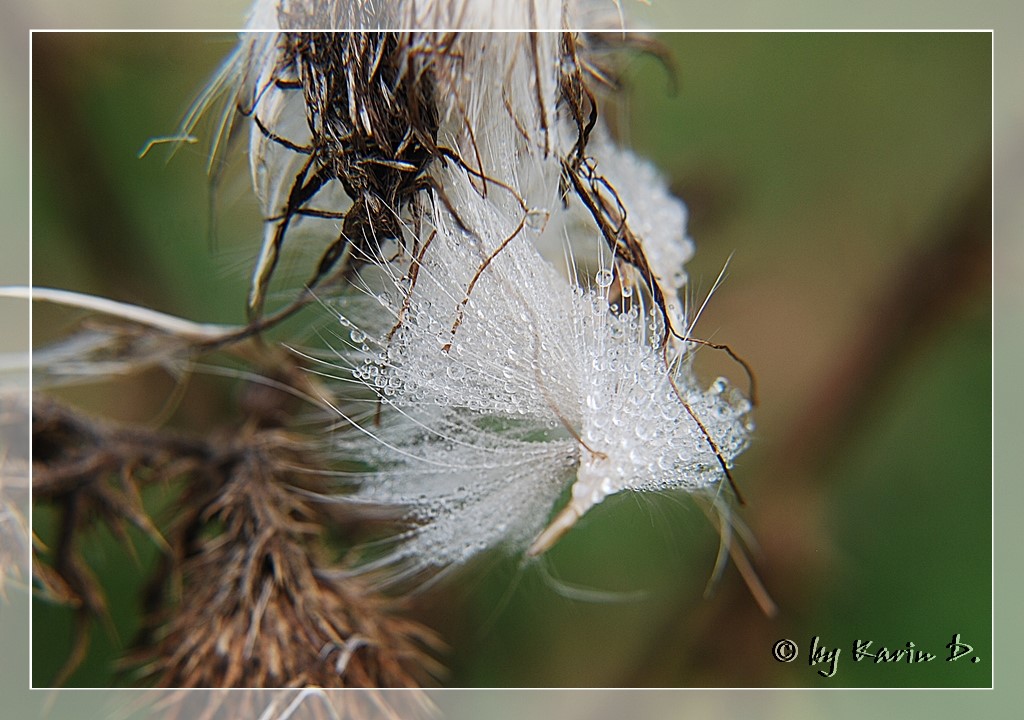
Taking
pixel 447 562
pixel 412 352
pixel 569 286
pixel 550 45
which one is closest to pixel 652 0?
pixel 550 45

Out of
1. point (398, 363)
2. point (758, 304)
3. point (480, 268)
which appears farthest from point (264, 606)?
point (758, 304)

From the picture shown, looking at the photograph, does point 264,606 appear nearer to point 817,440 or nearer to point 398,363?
point 398,363

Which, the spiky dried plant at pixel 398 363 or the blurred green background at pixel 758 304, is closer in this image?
the spiky dried plant at pixel 398 363

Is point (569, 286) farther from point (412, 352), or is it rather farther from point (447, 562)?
point (447, 562)
